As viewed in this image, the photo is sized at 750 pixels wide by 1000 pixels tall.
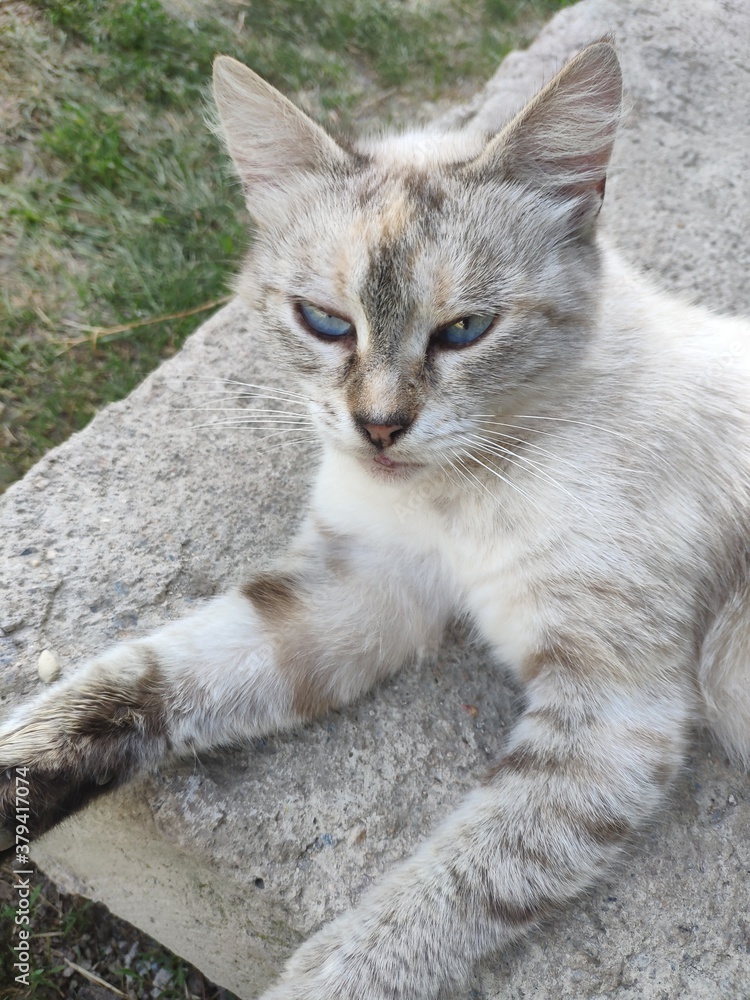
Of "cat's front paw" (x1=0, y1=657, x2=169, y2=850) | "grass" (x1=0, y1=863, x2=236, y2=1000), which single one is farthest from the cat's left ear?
"grass" (x1=0, y1=863, x2=236, y2=1000)

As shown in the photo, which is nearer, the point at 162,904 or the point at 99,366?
the point at 162,904

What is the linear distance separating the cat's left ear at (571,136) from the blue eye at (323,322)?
1.80 feet

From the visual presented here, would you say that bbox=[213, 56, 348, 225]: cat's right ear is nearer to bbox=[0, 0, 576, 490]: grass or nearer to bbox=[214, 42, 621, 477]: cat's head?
bbox=[214, 42, 621, 477]: cat's head

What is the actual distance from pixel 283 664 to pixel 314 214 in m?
1.25

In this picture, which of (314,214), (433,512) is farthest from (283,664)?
(314,214)

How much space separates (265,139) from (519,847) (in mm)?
1986

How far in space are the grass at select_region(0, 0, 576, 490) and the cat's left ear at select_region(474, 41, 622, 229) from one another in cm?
213

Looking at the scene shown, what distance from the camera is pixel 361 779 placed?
237cm

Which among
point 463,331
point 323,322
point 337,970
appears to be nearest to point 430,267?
point 463,331

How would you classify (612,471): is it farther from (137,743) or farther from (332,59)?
(332,59)

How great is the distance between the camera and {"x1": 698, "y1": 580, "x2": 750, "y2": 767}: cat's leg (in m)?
2.32

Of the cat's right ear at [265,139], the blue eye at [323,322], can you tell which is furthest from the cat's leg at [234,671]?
the cat's right ear at [265,139]

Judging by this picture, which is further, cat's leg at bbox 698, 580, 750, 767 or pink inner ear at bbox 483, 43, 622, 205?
cat's leg at bbox 698, 580, 750, 767

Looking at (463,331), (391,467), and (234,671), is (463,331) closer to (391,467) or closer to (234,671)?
(391,467)
